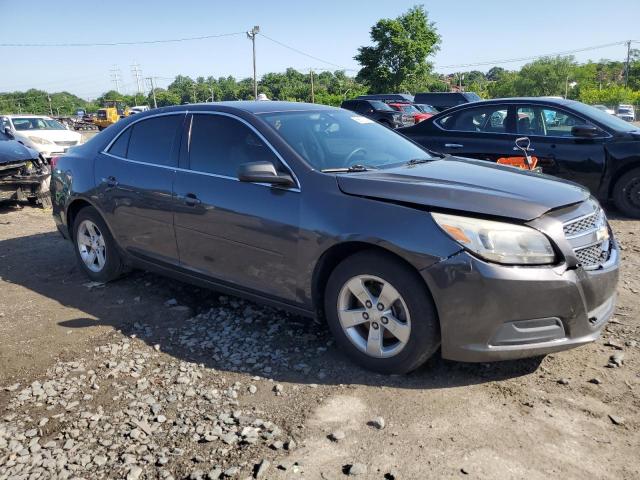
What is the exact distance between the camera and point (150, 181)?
433cm

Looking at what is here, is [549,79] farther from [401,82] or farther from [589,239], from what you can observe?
[589,239]

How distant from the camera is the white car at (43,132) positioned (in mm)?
15852

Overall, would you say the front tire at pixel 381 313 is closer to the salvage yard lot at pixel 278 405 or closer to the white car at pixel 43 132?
the salvage yard lot at pixel 278 405

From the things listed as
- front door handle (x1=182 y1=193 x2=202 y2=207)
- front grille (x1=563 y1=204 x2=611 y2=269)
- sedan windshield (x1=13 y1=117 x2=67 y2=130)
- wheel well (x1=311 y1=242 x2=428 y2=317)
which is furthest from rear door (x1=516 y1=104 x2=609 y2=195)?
sedan windshield (x1=13 y1=117 x2=67 y2=130)

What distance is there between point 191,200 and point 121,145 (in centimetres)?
126

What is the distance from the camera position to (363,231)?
3082mm

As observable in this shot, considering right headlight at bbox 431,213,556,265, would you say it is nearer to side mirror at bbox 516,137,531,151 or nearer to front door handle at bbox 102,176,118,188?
front door handle at bbox 102,176,118,188

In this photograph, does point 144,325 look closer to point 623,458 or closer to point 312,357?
point 312,357

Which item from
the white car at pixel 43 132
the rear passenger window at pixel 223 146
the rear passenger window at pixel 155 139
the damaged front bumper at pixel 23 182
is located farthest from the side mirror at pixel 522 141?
the white car at pixel 43 132

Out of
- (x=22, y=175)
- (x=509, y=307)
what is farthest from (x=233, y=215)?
(x=22, y=175)

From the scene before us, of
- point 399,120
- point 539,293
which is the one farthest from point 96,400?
point 399,120

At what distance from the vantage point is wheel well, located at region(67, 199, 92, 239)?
512 cm

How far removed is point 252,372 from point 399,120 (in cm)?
2024

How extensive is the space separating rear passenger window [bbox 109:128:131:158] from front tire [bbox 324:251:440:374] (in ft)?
8.20
